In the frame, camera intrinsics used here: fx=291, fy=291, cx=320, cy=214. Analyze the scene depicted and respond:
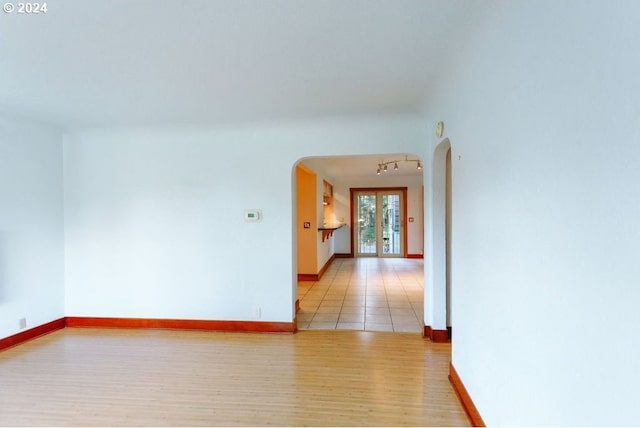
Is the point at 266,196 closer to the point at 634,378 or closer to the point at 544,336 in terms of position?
the point at 544,336

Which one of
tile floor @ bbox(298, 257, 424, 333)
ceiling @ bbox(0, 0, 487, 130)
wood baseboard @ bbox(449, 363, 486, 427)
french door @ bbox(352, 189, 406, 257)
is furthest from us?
french door @ bbox(352, 189, 406, 257)

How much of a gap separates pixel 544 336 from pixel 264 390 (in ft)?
6.70

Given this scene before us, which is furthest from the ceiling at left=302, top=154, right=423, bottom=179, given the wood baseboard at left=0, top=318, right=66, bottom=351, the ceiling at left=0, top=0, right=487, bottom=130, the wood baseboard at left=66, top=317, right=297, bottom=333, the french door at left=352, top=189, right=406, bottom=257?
the wood baseboard at left=0, top=318, right=66, bottom=351

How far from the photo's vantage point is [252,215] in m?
3.56

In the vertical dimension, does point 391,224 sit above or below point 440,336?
above

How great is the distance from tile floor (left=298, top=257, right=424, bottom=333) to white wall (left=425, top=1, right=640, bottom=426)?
78.6 inches

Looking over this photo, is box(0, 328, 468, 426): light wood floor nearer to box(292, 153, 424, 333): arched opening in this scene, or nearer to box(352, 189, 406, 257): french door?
box(292, 153, 424, 333): arched opening

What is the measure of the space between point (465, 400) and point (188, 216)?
3381 mm

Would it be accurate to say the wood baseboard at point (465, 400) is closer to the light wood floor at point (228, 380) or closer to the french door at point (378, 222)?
the light wood floor at point (228, 380)

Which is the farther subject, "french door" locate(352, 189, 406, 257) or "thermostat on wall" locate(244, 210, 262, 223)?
"french door" locate(352, 189, 406, 257)

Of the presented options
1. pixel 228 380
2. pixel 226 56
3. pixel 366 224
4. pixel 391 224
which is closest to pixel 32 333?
pixel 228 380

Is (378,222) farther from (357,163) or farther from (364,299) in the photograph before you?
(364,299)

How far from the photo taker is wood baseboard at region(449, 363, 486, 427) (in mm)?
1857

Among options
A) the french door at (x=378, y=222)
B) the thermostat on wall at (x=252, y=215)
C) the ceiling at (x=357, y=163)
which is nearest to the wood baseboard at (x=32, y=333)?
the thermostat on wall at (x=252, y=215)
